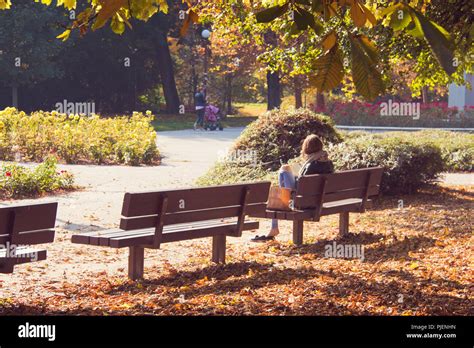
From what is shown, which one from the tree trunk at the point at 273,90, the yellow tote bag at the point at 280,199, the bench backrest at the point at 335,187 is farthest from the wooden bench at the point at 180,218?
the tree trunk at the point at 273,90

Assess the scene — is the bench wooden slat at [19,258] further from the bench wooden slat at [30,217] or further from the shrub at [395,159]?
the shrub at [395,159]

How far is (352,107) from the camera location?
3822 centimetres

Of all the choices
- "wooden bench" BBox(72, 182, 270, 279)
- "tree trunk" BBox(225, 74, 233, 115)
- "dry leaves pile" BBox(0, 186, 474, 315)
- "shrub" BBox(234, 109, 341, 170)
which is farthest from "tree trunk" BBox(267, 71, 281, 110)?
"wooden bench" BBox(72, 182, 270, 279)

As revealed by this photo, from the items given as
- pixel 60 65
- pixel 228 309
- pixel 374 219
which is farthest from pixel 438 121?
pixel 228 309

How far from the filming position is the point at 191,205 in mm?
8359

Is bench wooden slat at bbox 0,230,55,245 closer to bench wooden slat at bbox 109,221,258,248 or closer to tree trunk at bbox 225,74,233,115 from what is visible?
bench wooden slat at bbox 109,221,258,248

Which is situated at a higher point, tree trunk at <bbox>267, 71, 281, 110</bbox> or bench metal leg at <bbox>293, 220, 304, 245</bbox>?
tree trunk at <bbox>267, 71, 281, 110</bbox>

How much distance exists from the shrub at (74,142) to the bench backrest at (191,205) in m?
11.7

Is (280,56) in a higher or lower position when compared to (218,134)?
higher

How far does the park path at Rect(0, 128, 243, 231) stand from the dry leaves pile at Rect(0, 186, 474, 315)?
220cm

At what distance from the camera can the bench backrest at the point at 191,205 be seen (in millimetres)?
7832

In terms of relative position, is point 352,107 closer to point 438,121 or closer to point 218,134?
point 438,121

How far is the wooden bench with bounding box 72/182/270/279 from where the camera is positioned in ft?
25.6
